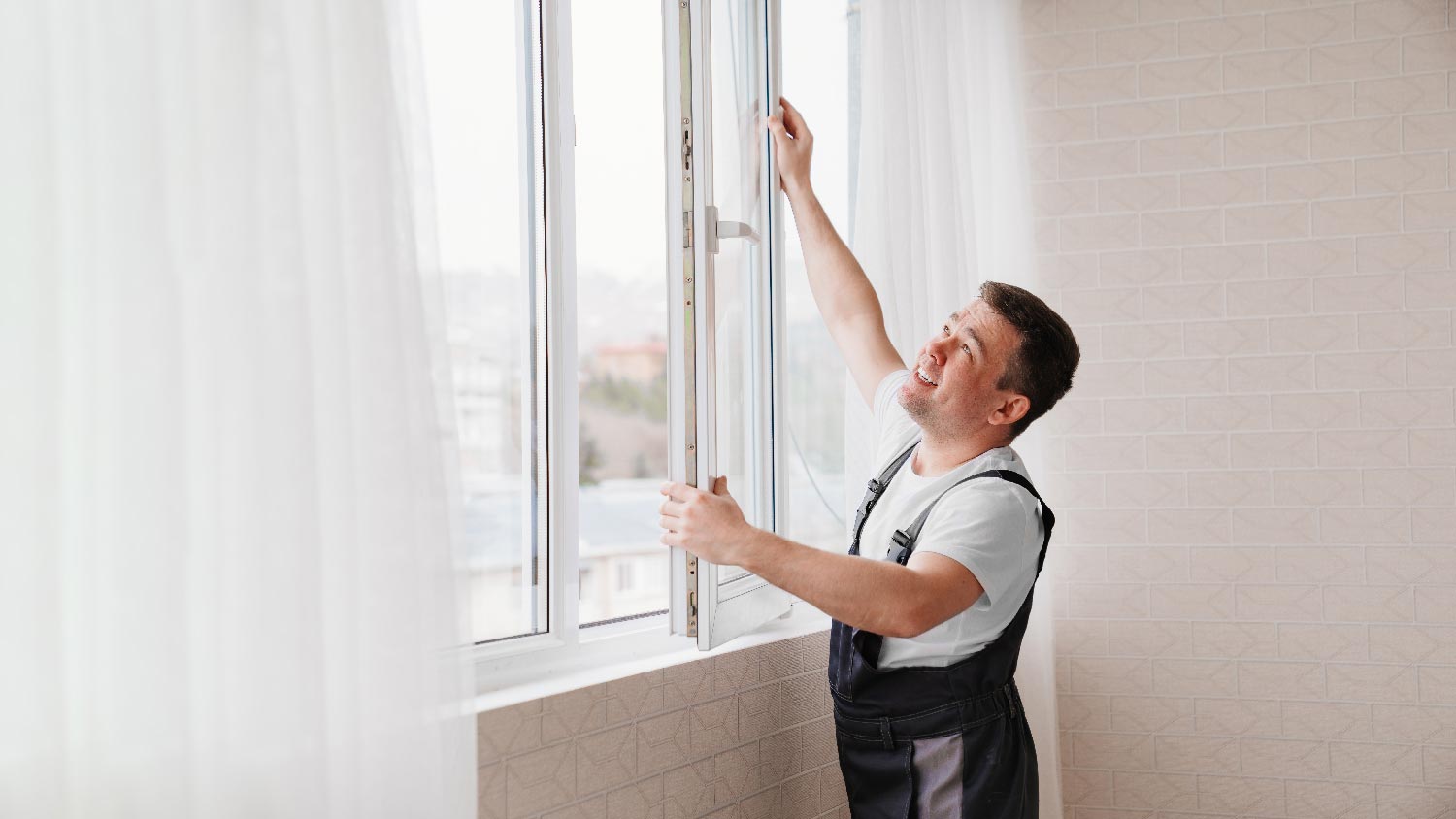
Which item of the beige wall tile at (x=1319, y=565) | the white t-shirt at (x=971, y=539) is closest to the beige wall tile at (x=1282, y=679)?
the beige wall tile at (x=1319, y=565)

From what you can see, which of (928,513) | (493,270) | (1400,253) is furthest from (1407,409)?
(493,270)

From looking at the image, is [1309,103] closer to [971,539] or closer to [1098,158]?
[1098,158]

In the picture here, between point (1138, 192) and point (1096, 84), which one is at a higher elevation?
point (1096, 84)

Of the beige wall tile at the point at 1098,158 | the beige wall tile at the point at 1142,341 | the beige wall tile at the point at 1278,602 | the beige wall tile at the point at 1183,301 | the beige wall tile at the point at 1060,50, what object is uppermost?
the beige wall tile at the point at 1060,50

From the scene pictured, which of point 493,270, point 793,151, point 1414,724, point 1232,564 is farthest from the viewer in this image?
point 1232,564

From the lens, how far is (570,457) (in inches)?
73.5

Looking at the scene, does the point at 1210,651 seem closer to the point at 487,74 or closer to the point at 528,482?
the point at 528,482

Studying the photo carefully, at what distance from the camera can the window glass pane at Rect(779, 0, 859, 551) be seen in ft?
8.51

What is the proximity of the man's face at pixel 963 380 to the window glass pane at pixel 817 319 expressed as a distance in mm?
691

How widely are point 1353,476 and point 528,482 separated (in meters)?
2.20

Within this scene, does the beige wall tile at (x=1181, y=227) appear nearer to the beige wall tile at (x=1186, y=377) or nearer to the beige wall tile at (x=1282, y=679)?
the beige wall tile at (x=1186, y=377)

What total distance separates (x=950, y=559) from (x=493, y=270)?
0.82 metres

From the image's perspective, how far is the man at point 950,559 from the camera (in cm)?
163

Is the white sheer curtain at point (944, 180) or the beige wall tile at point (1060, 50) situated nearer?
the white sheer curtain at point (944, 180)
